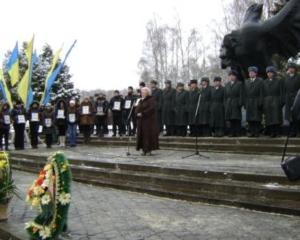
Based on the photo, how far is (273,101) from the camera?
14.1m

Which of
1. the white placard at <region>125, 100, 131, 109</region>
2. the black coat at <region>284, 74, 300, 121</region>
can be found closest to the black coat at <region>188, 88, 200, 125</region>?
the white placard at <region>125, 100, 131, 109</region>

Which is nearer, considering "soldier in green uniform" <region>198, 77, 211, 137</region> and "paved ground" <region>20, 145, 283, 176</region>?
"paved ground" <region>20, 145, 283, 176</region>

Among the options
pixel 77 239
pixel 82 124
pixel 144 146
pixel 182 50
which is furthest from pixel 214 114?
pixel 182 50

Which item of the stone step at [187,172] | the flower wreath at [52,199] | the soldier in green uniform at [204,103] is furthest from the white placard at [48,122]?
the flower wreath at [52,199]

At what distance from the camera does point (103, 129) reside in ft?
68.7

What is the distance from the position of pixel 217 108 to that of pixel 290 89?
263 cm

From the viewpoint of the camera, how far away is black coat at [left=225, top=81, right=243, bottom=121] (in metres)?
15.0

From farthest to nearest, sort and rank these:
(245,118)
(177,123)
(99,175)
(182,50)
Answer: (182,50) < (177,123) < (245,118) < (99,175)

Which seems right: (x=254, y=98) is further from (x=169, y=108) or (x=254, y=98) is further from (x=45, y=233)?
(x=45, y=233)

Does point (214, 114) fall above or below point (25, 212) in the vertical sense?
above

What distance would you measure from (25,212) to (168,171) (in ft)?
10.4

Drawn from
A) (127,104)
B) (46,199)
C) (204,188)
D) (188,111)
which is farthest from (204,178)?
(127,104)

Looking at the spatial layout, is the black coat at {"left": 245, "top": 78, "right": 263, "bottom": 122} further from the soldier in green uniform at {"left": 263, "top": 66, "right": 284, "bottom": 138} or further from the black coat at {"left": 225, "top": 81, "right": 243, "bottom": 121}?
the black coat at {"left": 225, "top": 81, "right": 243, "bottom": 121}

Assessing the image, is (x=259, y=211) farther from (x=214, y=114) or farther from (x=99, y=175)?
(x=214, y=114)
